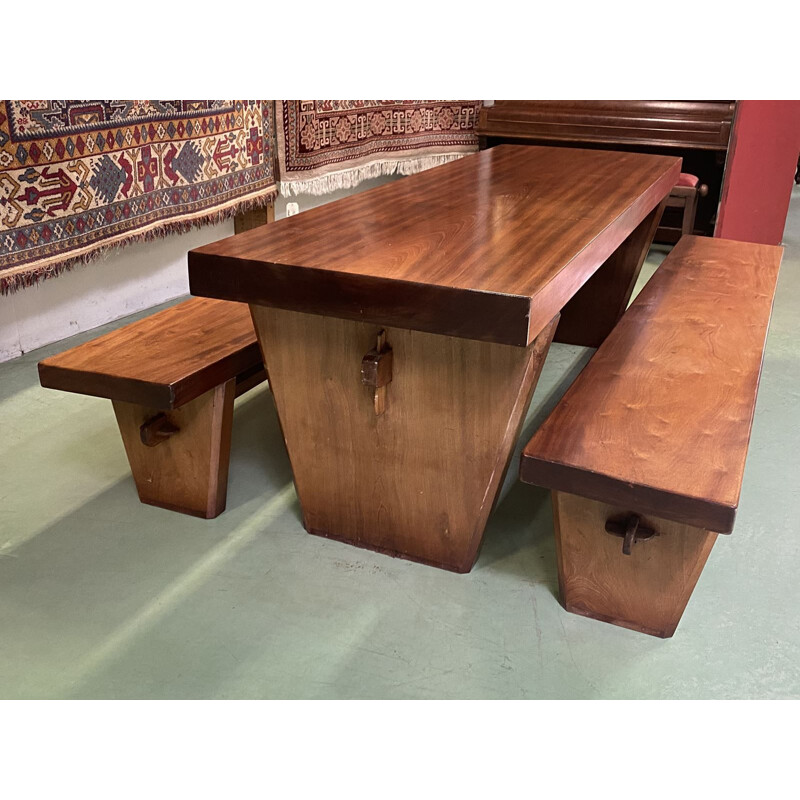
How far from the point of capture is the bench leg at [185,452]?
6.63ft

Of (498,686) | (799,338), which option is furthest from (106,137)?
(799,338)

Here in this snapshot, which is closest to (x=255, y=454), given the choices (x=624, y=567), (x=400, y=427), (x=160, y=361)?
(x=160, y=361)

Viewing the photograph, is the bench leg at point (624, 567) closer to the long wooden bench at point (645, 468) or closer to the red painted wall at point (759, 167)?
the long wooden bench at point (645, 468)

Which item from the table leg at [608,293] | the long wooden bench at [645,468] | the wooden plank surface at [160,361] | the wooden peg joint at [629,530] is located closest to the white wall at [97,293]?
the wooden plank surface at [160,361]

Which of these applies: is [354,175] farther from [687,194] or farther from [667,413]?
[667,413]

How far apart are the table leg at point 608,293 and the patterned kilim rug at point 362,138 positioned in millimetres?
1581

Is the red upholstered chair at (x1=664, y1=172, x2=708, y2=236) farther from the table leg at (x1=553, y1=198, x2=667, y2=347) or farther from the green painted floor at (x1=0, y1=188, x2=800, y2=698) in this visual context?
the green painted floor at (x1=0, y1=188, x2=800, y2=698)

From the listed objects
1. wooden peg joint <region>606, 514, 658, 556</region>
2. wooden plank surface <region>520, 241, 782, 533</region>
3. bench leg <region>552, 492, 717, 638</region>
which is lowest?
bench leg <region>552, 492, 717, 638</region>

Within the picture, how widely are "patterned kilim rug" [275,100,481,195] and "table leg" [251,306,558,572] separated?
92.9 inches

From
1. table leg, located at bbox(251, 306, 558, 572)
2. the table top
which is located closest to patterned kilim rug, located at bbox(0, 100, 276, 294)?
the table top

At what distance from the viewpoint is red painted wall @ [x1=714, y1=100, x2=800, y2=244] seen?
4.33 m

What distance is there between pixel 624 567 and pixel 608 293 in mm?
1779

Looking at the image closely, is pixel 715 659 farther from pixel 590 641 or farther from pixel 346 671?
pixel 346 671

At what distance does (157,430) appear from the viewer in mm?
2037
